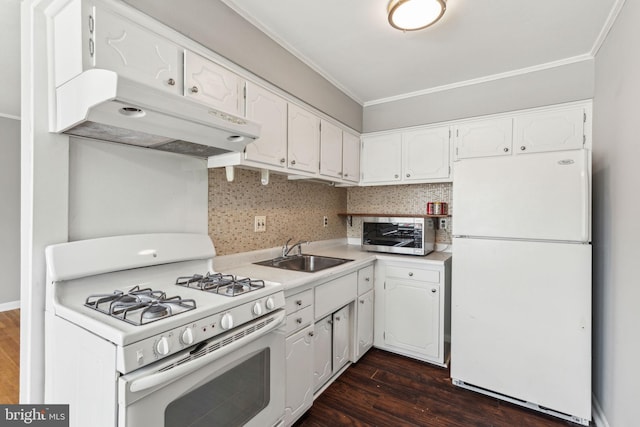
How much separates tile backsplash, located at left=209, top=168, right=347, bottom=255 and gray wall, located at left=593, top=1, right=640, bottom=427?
2.13m

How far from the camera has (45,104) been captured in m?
1.24

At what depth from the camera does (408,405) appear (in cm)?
198

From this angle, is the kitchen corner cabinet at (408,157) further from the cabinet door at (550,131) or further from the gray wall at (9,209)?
the gray wall at (9,209)

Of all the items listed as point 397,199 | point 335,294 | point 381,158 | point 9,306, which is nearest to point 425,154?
point 381,158

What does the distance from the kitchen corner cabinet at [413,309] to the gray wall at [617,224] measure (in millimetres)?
938

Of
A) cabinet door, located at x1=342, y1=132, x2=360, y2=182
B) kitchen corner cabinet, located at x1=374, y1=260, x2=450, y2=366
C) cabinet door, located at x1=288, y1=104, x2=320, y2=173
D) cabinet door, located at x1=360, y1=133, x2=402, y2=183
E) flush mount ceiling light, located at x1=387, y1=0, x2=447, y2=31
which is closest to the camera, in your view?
flush mount ceiling light, located at x1=387, y1=0, x2=447, y2=31

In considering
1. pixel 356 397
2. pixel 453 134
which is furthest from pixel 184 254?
pixel 453 134

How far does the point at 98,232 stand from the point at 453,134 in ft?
8.83

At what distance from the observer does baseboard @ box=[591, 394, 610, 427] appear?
5.78 ft

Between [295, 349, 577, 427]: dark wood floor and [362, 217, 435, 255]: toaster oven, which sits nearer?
[295, 349, 577, 427]: dark wood floor

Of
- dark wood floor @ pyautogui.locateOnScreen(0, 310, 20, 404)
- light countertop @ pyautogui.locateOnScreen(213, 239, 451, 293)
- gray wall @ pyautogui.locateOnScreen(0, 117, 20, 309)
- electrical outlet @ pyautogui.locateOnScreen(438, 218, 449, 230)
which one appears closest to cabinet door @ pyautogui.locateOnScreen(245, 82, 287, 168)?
light countertop @ pyautogui.locateOnScreen(213, 239, 451, 293)

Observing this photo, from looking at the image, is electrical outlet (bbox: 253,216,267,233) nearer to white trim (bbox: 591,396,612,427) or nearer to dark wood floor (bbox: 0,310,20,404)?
dark wood floor (bbox: 0,310,20,404)

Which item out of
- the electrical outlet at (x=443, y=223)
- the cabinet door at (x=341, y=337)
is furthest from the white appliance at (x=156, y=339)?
the electrical outlet at (x=443, y=223)

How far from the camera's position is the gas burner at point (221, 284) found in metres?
1.37
